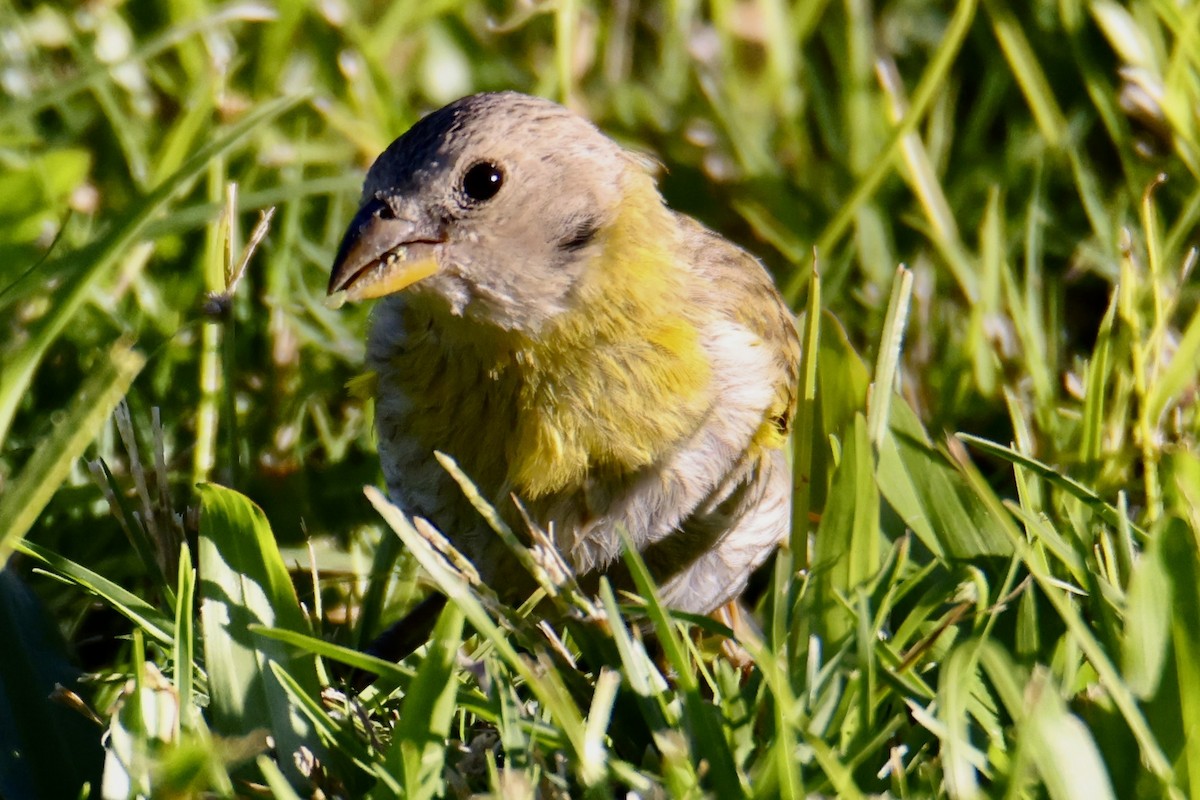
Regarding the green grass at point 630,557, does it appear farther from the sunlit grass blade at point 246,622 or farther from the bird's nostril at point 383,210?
the bird's nostril at point 383,210

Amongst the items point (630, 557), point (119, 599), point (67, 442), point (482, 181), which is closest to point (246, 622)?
point (119, 599)

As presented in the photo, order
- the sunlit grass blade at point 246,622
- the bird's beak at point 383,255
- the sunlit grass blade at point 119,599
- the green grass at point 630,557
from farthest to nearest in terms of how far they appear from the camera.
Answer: the bird's beak at point 383,255, the sunlit grass blade at point 119,599, the sunlit grass blade at point 246,622, the green grass at point 630,557

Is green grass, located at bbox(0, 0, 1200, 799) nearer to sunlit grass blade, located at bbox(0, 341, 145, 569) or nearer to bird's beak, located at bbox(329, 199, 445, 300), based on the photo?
sunlit grass blade, located at bbox(0, 341, 145, 569)

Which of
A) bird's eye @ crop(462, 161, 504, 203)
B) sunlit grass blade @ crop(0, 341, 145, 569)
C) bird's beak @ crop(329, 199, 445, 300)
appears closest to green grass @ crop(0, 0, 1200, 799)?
sunlit grass blade @ crop(0, 341, 145, 569)

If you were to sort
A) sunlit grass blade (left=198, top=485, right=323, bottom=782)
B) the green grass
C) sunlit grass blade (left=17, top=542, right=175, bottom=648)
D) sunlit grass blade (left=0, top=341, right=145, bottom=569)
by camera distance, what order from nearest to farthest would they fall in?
sunlit grass blade (left=0, top=341, right=145, bottom=569) < the green grass < sunlit grass blade (left=198, top=485, right=323, bottom=782) < sunlit grass blade (left=17, top=542, right=175, bottom=648)

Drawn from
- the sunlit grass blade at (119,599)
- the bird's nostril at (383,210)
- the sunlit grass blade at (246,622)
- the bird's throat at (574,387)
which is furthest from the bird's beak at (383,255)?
the sunlit grass blade at (119,599)

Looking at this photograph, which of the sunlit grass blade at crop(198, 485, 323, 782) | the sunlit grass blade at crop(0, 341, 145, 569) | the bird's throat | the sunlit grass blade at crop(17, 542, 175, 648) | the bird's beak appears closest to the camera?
the sunlit grass blade at crop(0, 341, 145, 569)
